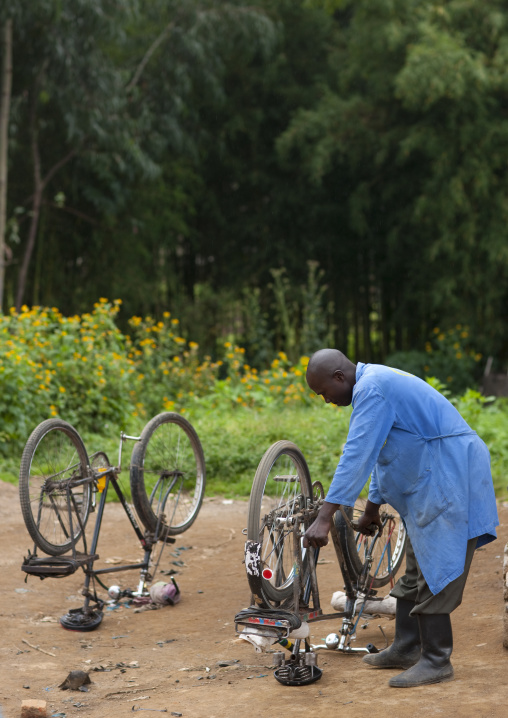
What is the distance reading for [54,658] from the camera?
4.09 m

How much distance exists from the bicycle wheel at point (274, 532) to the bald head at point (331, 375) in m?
0.45

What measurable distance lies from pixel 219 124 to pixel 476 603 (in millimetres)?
12481

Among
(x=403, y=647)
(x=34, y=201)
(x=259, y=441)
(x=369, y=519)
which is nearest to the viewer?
(x=403, y=647)

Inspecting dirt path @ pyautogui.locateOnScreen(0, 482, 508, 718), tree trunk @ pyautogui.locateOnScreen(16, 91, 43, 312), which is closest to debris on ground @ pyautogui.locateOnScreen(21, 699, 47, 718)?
dirt path @ pyautogui.locateOnScreen(0, 482, 508, 718)

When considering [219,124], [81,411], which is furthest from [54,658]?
[219,124]

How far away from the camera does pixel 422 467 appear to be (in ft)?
10.8

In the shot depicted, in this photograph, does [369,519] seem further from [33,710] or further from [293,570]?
[33,710]

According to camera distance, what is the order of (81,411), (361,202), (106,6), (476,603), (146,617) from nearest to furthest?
1. (476,603)
2. (146,617)
3. (81,411)
4. (106,6)
5. (361,202)

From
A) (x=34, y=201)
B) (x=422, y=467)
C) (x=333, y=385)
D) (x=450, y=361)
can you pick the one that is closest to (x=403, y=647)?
(x=422, y=467)

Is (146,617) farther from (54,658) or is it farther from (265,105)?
(265,105)

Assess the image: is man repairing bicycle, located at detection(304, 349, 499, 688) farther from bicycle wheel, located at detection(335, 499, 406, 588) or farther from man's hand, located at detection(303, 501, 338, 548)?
bicycle wheel, located at detection(335, 499, 406, 588)

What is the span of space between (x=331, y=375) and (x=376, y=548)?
1.57 m

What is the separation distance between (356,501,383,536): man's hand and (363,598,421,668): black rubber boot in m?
0.33

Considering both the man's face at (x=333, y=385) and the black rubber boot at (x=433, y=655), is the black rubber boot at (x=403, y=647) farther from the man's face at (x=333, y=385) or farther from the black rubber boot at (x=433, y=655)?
the man's face at (x=333, y=385)
